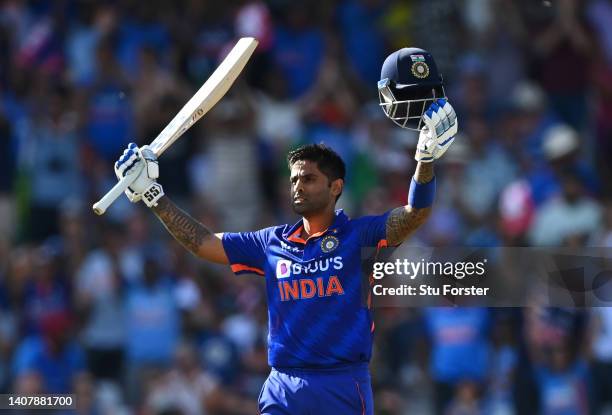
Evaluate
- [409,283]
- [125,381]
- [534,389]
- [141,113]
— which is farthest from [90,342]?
[409,283]

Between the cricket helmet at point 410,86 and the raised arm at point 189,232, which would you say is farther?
the raised arm at point 189,232

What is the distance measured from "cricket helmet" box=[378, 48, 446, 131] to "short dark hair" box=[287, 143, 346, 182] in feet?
1.22

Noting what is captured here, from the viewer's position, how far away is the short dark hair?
7.13 meters

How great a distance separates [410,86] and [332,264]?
944 mm

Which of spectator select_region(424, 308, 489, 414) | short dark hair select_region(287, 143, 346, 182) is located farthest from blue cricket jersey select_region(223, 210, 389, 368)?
spectator select_region(424, 308, 489, 414)

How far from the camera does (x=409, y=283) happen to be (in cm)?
816

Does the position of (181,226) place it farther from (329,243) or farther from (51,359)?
(51,359)

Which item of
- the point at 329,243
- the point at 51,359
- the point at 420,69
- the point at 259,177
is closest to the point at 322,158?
the point at 329,243

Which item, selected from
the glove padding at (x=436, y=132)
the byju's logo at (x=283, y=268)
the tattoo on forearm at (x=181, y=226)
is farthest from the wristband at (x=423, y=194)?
the tattoo on forearm at (x=181, y=226)

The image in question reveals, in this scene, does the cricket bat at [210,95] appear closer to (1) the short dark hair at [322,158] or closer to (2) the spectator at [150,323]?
(1) the short dark hair at [322,158]

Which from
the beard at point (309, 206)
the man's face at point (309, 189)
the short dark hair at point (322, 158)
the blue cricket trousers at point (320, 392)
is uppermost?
the short dark hair at point (322, 158)

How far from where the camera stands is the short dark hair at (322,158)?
7.13 m

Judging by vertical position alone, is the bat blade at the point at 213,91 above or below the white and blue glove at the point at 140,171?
above

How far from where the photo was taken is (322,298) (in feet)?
22.8
